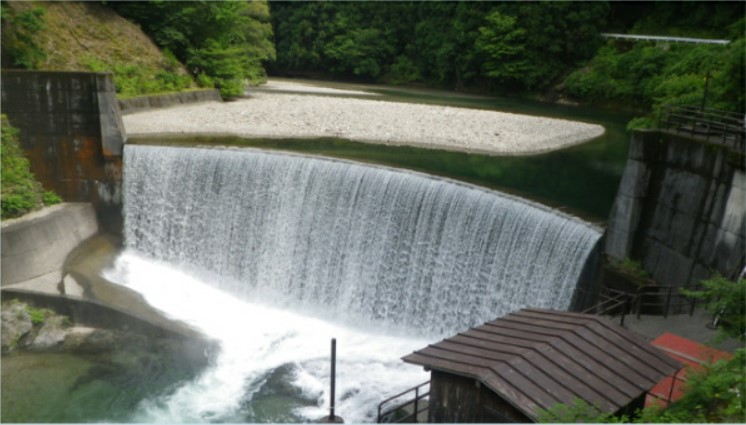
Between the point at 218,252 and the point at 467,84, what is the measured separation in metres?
31.3

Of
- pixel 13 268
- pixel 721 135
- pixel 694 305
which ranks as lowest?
pixel 13 268

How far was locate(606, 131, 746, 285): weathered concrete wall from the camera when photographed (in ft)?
33.2

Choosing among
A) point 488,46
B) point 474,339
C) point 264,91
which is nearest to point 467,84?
point 488,46

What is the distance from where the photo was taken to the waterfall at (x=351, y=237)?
41.0ft

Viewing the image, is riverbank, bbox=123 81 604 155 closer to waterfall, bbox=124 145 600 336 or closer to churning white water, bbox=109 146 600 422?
waterfall, bbox=124 145 600 336

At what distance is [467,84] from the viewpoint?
4409cm

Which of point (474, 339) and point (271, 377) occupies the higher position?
point (474, 339)

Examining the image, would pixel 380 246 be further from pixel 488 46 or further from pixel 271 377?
pixel 488 46

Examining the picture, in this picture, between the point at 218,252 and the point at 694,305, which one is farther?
the point at 218,252

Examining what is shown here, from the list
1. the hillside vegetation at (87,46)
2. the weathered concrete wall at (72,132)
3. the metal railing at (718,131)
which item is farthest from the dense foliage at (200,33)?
the metal railing at (718,131)

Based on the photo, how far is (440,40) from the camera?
46.0 m

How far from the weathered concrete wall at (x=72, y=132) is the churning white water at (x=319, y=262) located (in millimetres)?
614

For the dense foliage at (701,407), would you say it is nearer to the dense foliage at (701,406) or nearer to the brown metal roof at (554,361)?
the dense foliage at (701,406)

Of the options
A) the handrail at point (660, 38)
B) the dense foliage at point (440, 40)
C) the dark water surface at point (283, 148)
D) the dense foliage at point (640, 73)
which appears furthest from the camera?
the dense foliage at point (440, 40)
